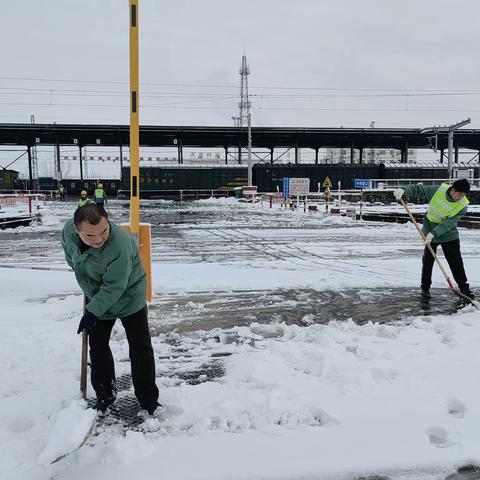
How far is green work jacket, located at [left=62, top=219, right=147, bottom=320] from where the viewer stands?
2965mm

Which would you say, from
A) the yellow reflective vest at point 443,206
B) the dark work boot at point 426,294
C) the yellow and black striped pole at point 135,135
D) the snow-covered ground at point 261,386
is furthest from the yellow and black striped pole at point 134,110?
the dark work boot at point 426,294

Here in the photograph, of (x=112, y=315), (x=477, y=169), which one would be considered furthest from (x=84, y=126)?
(x=112, y=315)

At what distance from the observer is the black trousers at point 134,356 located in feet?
10.8

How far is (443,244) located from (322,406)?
4.06 meters

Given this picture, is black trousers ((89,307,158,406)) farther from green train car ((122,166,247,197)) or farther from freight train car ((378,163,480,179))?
freight train car ((378,163,480,179))

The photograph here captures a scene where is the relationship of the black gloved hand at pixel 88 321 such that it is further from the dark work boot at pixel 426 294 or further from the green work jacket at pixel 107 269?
the dark work boot at pixel 426 294

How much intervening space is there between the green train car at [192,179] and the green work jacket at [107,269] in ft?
141

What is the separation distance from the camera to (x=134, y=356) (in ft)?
10.9

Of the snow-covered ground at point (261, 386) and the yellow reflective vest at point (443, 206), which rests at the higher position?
the yellow reflective vest at point (443, 206)

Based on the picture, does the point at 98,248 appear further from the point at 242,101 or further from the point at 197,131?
the point at 242,101

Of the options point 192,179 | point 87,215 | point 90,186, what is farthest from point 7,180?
point 87,215

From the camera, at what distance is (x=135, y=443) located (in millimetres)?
2975

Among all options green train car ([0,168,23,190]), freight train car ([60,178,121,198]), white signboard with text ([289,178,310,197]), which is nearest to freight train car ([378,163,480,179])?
white signboard with text ([289,178,310,197])

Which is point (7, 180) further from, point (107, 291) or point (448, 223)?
point (107, 291)
